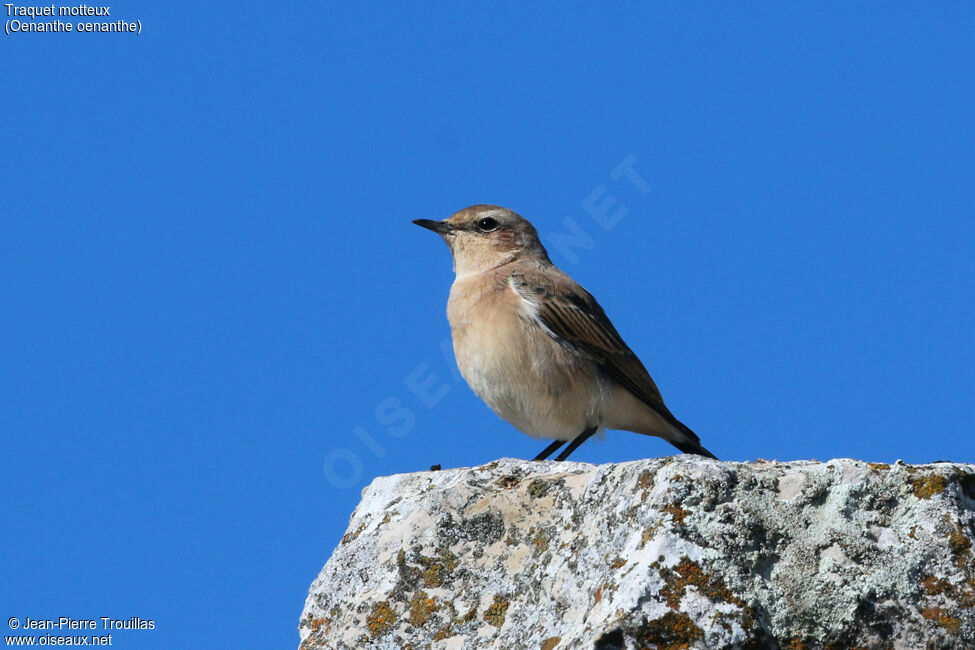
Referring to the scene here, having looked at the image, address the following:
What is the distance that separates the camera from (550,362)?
353 inches

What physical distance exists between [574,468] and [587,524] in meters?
0.58

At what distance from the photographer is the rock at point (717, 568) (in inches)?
147

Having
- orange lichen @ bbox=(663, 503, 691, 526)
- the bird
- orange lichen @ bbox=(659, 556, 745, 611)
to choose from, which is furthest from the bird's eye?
orange lichen @ bbox=(659, 556, 745, 611)

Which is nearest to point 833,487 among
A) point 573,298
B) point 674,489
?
point 674,489

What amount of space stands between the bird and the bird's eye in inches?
21.6

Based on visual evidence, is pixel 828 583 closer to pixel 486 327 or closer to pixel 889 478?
pixel 889 478

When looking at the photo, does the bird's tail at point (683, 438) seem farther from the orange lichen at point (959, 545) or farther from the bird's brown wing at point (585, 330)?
the orange lichen at point (959, 545)

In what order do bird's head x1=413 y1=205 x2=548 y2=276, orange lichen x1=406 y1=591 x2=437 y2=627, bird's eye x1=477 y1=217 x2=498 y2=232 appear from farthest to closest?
bird's eye x1=477 y1=217 x2=498 y2=232, bird's head x1=413 y1=205 x2=548 y2=276, orange lichen x1=406 y1=591 x2=437 y2=627

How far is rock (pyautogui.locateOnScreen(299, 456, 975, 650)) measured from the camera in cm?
373

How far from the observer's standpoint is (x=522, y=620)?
438cm

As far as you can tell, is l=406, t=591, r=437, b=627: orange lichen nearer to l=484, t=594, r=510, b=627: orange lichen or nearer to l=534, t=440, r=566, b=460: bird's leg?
l=484, t=594, r=510, b=627: orange lichen

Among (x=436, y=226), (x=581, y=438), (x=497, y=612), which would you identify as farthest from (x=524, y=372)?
(x=497, y=612)

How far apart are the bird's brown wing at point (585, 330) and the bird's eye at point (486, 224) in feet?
2.86

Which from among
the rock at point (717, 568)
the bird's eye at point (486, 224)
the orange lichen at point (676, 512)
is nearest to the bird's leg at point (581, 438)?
the bird's eye at point (486, 224)
